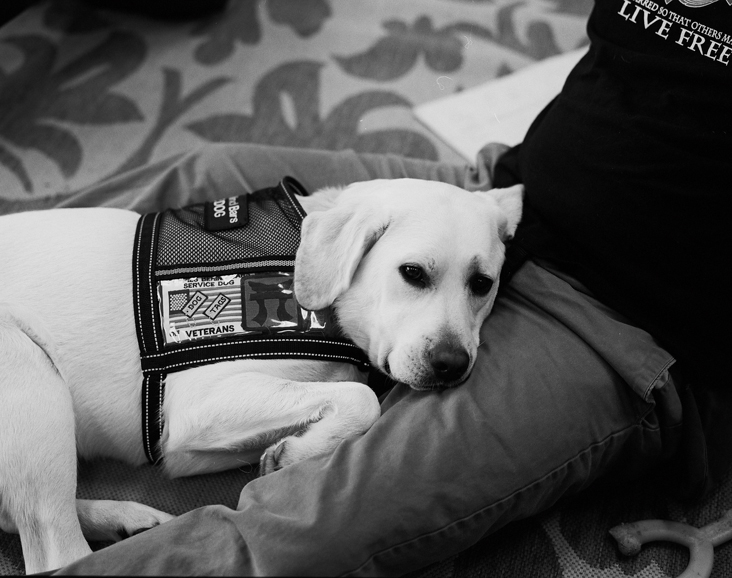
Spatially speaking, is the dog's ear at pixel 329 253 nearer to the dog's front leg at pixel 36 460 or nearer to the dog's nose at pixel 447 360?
the dog's nose at pixel 447 360

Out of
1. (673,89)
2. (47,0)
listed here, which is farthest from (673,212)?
(47,0)

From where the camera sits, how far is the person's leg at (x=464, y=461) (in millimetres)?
1266

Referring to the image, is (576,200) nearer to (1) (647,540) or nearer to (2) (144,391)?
(1) (647,540)

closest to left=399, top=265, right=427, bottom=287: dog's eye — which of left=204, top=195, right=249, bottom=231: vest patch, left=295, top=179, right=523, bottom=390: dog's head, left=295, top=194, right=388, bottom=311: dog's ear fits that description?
left=295, top=179, right=523, bottom=390: dog's head

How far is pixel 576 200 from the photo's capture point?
1.59 meters

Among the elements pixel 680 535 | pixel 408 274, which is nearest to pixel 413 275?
pixel 408 274

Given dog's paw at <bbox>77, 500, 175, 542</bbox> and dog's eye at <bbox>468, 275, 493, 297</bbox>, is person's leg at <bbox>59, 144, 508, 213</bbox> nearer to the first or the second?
dog's eye at <bbox>468, 275, 493, 297</bbox>

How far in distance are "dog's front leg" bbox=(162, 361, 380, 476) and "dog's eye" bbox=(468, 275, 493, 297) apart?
34 cm

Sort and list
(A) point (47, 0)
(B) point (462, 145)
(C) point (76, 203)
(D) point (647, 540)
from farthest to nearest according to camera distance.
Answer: (A) point (47, 0) < (B) point (462, 145) < (C) point (76, 203) < (D) point (647, 540)

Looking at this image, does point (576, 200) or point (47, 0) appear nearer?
point (576, 200)

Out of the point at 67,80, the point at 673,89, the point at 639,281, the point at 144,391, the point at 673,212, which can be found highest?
the point at 673,89

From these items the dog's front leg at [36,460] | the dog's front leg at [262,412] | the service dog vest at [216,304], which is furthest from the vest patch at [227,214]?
the dog's front leg at [36,460]

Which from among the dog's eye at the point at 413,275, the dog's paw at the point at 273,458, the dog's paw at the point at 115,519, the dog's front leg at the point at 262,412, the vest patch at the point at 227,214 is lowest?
the dog's paw at the point at 115,519

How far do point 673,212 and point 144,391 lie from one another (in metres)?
1.26
